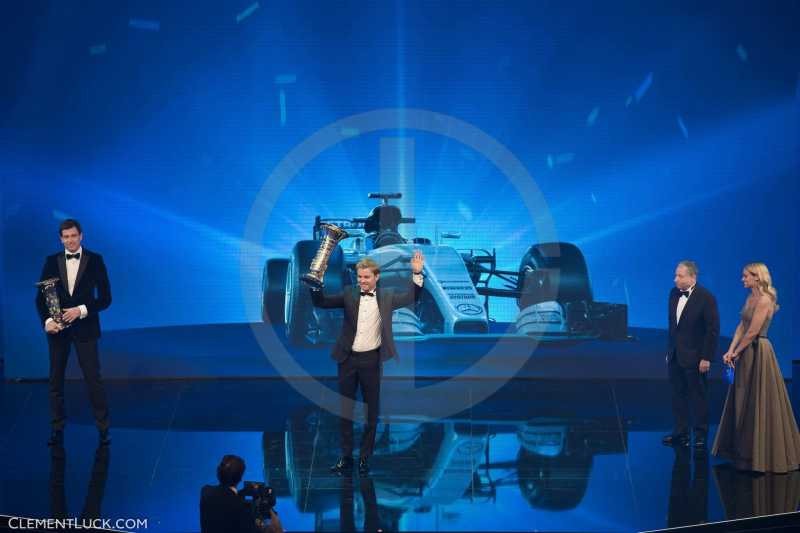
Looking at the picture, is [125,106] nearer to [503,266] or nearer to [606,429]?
[503,266]

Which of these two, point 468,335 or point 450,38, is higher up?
point 450,38

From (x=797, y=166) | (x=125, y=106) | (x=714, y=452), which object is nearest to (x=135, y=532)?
(x=714, y=452)

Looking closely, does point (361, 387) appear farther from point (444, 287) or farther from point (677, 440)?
point (444, 287)

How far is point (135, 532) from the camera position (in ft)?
14.6

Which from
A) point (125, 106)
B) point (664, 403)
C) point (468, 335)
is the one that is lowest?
point (664, 403)

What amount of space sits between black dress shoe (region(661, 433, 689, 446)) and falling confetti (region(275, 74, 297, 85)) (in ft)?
13.9

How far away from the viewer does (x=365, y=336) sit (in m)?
5.29

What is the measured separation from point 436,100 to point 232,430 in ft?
11.0

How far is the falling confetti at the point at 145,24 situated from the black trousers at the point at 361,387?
4.02 meters

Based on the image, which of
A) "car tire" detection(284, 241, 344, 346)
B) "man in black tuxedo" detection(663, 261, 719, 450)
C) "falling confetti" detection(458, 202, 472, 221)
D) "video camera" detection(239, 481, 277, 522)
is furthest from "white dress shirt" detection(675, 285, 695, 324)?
"video camera" detection(239, 481, 277, 522)

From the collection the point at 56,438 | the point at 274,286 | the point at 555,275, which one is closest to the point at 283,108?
the point at 274,286

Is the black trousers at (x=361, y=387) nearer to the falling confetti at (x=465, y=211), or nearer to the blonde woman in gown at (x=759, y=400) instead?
the blonde woman in gown at (x=759, y=400)

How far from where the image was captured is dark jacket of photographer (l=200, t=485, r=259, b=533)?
134 inches

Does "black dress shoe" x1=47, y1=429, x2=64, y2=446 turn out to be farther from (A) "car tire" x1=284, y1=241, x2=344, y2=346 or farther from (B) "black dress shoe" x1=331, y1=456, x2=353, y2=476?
(A) "car tire" x1=284, y1=241, x2=344, y2=346
